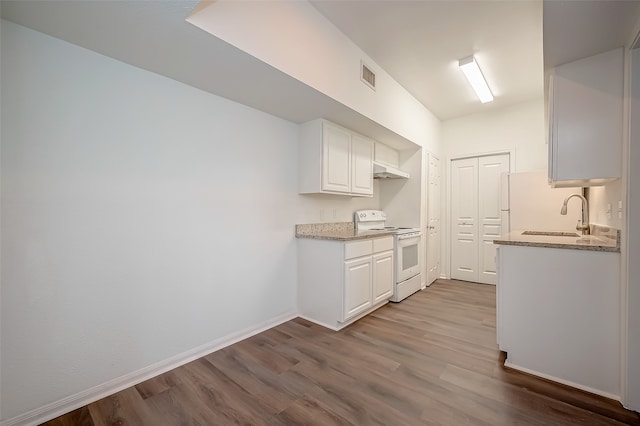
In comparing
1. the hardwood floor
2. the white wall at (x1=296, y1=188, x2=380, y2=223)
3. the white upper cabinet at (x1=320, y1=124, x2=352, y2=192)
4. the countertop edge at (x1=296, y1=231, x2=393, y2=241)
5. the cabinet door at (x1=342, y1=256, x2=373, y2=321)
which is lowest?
the hardwood floor

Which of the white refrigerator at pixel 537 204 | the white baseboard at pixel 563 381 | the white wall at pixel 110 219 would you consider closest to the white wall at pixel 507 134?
the white refrigerator at pixel 537 204

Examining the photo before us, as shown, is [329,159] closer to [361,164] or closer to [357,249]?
[361,164]

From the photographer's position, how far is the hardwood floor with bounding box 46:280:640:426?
1491mm

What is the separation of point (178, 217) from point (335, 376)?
1.71 m

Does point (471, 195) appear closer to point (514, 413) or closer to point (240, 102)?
point (514, 413)

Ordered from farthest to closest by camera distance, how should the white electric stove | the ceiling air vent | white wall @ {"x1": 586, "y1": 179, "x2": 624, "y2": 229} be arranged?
the white electric stove → the ceiling air vent → white wall @ {"x1": 586, "y1": 179, "x2": 624, "y2": 229}

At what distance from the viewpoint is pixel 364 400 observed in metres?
1.63

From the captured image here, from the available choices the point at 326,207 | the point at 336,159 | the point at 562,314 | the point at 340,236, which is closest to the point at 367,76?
the point at 336,159

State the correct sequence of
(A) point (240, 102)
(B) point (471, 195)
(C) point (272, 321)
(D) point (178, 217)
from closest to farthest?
(D) point (178, 217)
(A) point (240, 102)
(C) point (272, 321)
(B) point (471, 195)

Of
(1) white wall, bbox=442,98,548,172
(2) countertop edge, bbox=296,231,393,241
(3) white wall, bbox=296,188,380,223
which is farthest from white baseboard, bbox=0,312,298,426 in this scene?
(1) white wall, bbox=442,98,548,172

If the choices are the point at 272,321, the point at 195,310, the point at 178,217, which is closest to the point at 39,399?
the point at 195,310

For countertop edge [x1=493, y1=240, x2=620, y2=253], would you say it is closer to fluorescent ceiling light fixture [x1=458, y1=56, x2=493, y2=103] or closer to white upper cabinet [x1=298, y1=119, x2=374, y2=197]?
white upper cabinet [x1=298, y1=119, x2=374, y2=197]

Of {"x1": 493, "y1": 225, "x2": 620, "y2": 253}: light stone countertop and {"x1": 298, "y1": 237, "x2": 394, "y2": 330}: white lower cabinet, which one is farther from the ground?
{"x1": 493, "y1": 225, "x2": 620, "y2": 253}: light stone countertop

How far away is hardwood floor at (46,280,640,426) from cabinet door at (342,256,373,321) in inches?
10.6
